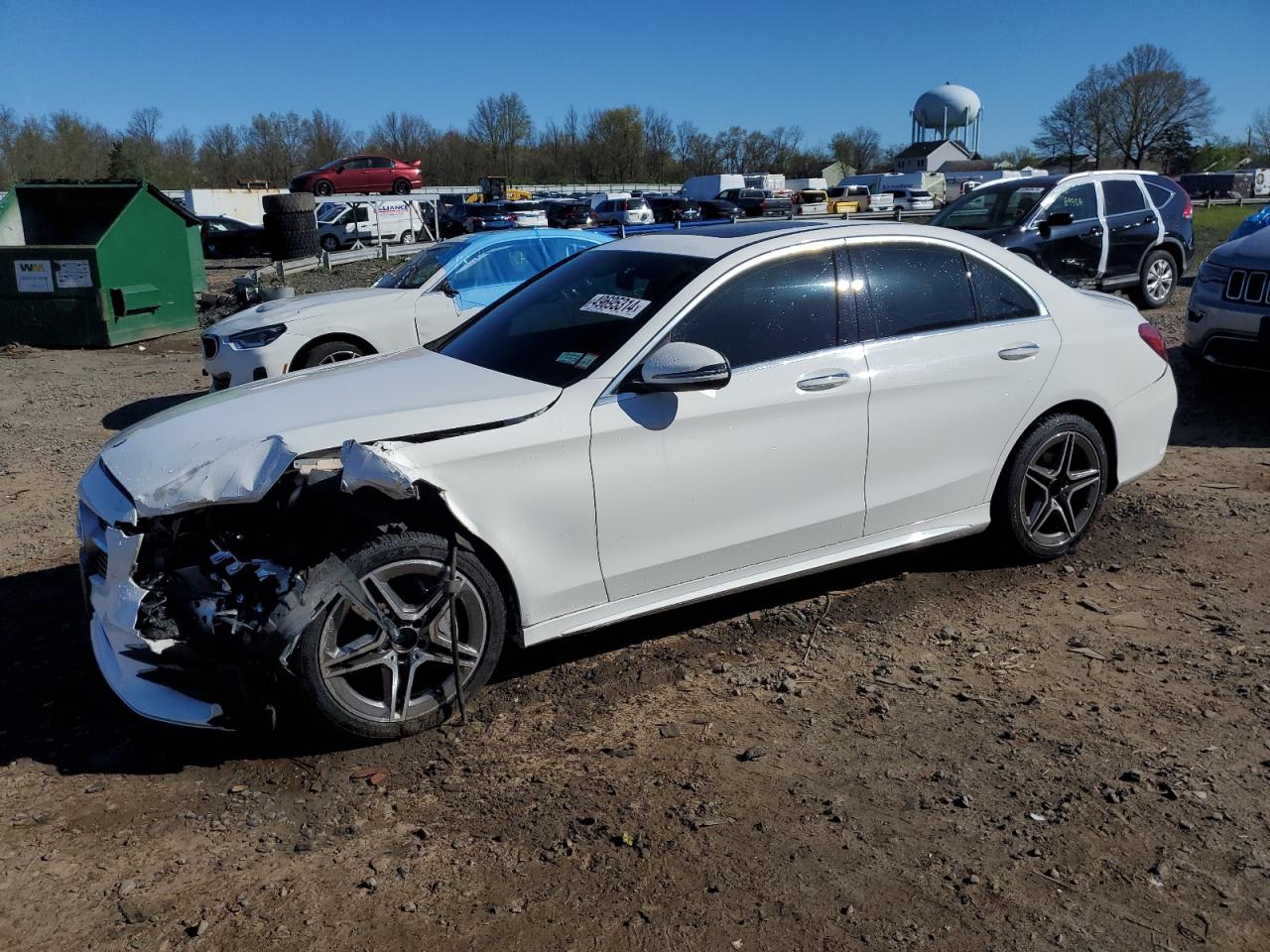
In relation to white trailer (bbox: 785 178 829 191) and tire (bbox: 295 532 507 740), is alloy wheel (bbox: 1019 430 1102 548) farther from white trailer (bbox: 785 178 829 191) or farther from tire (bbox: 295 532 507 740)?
white trailer (bbox: 785 178 829 191)

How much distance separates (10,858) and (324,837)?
35.1 inches

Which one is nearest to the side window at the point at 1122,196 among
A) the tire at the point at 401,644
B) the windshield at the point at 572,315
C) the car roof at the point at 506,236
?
the car roof at the point at 506,236

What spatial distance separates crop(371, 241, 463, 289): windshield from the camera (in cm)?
894

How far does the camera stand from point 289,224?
20812 millimetres

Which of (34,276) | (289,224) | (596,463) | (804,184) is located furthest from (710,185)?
(596,463)

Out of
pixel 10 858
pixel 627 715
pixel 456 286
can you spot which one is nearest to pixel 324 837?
pixel 10 858

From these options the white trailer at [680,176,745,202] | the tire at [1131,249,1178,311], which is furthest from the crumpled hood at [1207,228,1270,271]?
the white trailer at [680,176,745,202]

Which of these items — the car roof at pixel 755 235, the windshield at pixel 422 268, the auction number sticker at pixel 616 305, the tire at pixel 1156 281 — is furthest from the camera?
the tire at pixel 1156 281

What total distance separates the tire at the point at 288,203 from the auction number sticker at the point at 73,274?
7.84 m

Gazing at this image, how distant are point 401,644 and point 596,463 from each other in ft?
3.02

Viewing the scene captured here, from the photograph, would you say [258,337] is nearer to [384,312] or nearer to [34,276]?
[384,312]

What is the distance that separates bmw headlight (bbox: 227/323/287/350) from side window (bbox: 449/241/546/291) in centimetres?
154

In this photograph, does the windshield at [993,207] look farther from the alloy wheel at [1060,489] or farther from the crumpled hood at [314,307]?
the alloy wheel at [1060,489]

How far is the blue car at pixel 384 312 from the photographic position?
8086 mm
